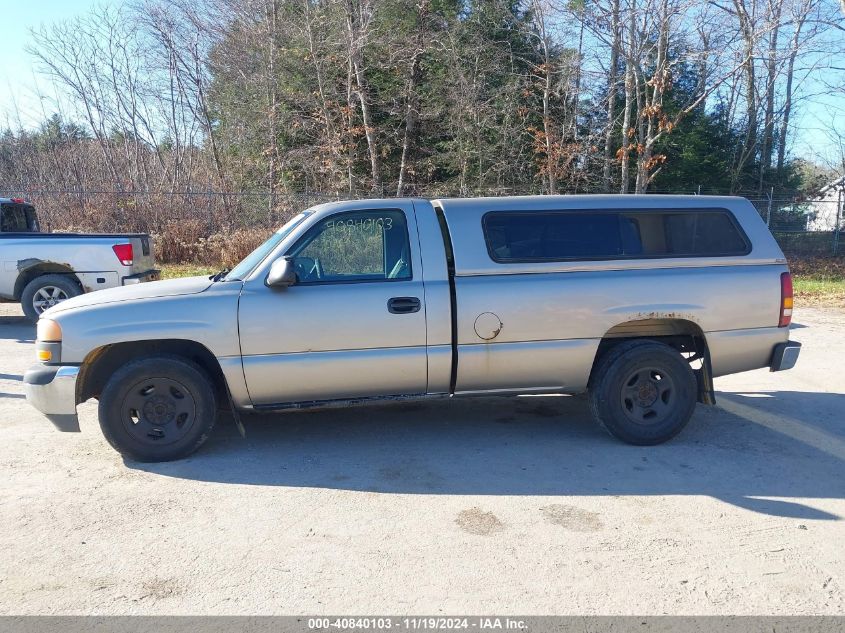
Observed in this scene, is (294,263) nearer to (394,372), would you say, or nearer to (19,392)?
(394,372)

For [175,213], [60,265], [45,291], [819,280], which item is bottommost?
[819,280]

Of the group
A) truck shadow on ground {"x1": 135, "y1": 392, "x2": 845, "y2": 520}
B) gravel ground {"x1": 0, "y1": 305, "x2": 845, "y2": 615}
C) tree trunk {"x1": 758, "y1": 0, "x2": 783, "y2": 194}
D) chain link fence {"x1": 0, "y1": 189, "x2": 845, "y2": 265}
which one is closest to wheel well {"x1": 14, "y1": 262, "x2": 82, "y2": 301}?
gravel ground {"x1": 0, "y1": 305, "x2": 845, "y2": 615}

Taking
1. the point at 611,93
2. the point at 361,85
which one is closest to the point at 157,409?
the point at 361,85

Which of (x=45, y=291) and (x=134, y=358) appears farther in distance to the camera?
(x=45, y=291)

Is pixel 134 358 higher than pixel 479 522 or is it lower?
higher

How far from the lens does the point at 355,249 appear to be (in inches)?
199

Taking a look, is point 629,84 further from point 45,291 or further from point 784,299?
point 45,291

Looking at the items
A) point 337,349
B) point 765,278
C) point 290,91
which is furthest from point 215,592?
point 290,91

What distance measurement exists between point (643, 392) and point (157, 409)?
3.66m

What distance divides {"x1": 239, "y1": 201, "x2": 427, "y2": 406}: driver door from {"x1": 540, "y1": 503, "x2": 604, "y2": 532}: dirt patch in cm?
140

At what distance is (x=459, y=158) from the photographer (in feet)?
67.7

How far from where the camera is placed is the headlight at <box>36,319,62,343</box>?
471 cm

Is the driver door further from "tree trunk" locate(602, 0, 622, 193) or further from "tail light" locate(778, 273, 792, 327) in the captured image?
"tree trunk" locate(602, 0, 622, 193)

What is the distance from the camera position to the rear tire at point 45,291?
10.1m
